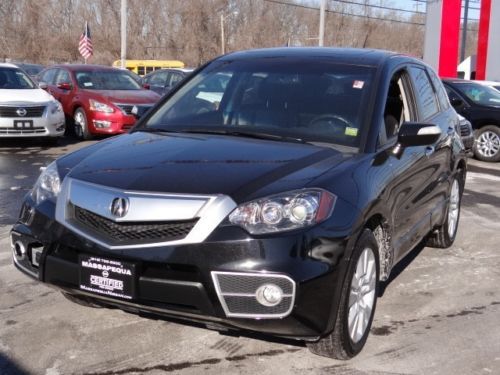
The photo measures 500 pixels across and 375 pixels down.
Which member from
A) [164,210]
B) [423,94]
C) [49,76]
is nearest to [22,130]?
[49,76]

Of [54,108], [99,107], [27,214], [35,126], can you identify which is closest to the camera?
[27,214]

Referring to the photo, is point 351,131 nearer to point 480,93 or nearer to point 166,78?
point 480,93

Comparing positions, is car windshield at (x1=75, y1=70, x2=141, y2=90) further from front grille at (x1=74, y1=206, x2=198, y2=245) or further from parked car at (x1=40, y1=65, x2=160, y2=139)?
front grille at (x1=74, y1=206, x2=198, y2=245)

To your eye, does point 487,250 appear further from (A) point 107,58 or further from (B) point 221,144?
(A) point 107,58

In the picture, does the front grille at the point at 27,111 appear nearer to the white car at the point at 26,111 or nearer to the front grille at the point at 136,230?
the white car at the point at 26,111

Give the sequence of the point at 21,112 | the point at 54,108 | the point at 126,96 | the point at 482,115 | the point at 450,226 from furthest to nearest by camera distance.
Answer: the point at 126,96 → the point at 482,115 → the point at 54,108 → the point at 21,112 → the point at 450,226

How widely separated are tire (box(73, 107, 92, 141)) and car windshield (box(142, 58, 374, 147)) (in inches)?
333

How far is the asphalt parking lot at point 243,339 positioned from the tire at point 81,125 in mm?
8051

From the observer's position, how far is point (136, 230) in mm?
3127

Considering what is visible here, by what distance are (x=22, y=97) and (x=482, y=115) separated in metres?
8.32

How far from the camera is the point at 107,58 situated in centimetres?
6638

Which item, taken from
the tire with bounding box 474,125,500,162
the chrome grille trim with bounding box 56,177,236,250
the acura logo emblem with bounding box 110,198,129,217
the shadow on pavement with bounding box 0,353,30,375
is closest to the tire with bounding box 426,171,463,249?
the chrome grille trim with bounding box 56,177,236,250

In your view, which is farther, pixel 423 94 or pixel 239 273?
pixel 423 94

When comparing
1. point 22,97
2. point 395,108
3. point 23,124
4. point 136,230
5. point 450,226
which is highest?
point 395,108
